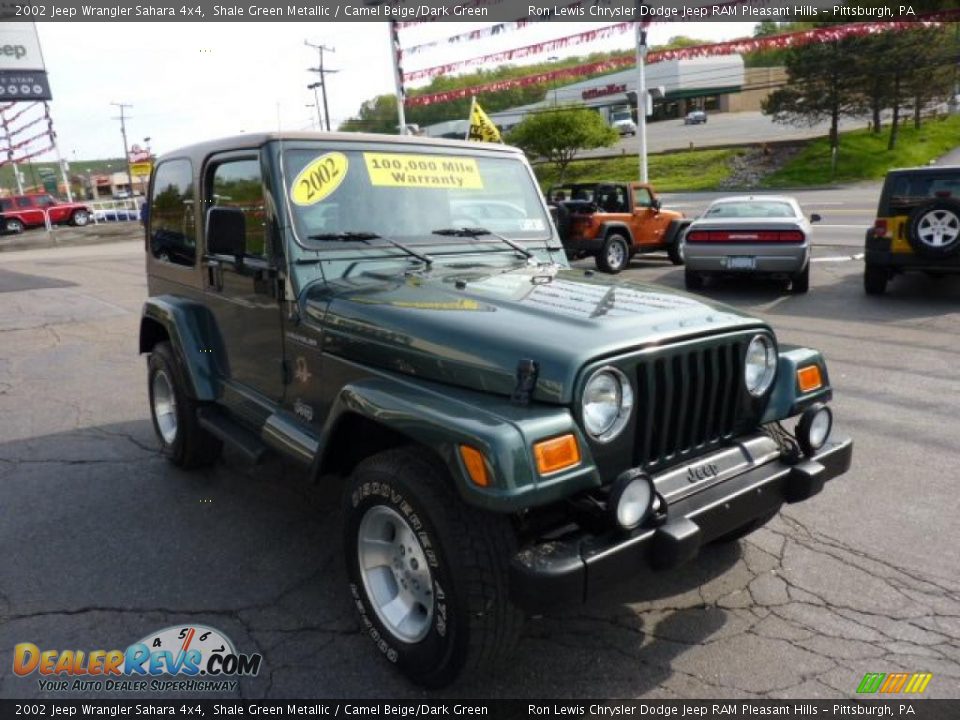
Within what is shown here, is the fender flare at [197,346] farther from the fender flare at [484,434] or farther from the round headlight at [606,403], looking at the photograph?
the round headlight at [606,403]

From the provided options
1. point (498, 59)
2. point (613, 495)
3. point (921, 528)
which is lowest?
point (921, 528)

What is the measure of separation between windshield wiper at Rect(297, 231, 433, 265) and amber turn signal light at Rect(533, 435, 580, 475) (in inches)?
58.1

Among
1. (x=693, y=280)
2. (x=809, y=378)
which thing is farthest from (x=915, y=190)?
(x=809, y=378)

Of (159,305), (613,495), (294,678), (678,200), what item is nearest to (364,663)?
(294,678)

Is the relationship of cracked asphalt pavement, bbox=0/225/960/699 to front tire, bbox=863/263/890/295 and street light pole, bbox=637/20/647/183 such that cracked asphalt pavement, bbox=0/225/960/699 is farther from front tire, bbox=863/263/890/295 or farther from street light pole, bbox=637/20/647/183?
street light pole, bbox=637/20/647/183

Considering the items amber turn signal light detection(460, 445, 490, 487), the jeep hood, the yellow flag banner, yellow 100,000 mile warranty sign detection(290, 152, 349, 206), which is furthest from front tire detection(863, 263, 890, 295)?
amber turn signal light detection(460, 445, 490, 487)

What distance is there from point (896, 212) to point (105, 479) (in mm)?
9489

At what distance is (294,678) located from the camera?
279 cm

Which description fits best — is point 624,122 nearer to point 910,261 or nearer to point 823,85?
point 823,85

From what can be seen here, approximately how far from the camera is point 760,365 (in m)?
3.04

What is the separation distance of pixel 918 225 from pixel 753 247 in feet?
6.59

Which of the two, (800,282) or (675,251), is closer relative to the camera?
(800,282)

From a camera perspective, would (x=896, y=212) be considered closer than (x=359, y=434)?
No

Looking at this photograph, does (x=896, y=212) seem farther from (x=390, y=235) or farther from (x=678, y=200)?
(x=678, y=200)
